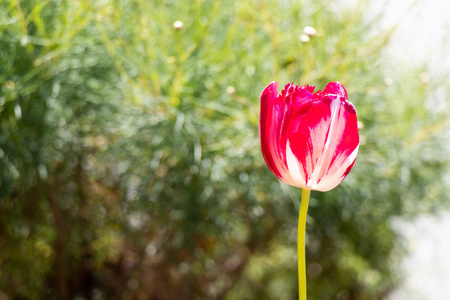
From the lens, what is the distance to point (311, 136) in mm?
256

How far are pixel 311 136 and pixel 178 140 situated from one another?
15.4 inches

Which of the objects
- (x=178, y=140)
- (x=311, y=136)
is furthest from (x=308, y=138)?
(x=178, y=140)

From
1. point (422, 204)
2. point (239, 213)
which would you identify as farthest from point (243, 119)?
point (422, 204)

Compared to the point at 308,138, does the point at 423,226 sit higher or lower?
lower

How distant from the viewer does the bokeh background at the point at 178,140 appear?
587 millimetres

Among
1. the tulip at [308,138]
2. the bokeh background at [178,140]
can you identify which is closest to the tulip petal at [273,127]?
the tulip at [308,138]

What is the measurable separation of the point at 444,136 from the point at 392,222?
25cm

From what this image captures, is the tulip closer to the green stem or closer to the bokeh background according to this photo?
the green stem

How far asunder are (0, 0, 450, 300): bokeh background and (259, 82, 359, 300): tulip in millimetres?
215

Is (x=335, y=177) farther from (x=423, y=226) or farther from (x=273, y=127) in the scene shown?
(x=423, y=226)

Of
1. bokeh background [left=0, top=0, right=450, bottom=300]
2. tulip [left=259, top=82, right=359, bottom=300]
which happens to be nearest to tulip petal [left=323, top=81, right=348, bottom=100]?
tulip [left=259, top=82, right=359, bottom=300]

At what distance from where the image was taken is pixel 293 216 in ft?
2.66

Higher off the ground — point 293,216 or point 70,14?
point 70,14

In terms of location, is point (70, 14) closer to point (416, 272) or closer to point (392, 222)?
point (392, 222)
